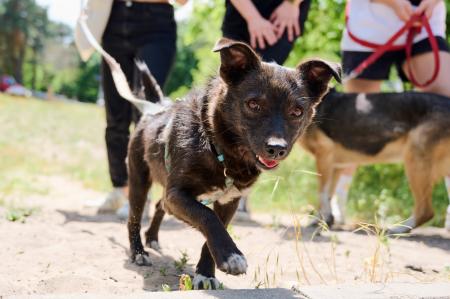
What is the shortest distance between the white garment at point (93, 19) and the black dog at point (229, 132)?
2002mm

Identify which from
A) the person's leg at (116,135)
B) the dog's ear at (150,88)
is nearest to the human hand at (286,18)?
the dog's ear at (150,88)

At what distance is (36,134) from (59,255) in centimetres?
1342

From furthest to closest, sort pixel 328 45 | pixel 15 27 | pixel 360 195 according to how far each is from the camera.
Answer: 1. pixel 15 27
2. pixel 360 195
3. pixel 328 45

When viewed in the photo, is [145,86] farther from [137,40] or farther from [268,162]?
[268,162]

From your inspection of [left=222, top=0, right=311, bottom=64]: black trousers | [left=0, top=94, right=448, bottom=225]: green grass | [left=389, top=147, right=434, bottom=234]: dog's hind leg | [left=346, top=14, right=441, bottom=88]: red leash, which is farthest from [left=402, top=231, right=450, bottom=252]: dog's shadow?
[left=222, top=0, right=311, bottom=64]: black trousers

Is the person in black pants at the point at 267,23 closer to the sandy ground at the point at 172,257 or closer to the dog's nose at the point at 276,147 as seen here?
the sandy ground at the point at 172,257

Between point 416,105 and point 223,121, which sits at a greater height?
point 223,121

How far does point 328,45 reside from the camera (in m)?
9.68

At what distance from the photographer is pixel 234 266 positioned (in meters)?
2.76

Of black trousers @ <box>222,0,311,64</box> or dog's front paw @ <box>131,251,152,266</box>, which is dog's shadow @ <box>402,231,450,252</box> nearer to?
black trousers @ <box>222,0,311,64</box>

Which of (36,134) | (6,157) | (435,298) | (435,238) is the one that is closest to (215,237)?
(435,298)

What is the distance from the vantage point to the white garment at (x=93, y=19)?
5359 millimetres

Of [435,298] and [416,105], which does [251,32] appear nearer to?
[416,105]

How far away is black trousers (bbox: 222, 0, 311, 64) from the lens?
17.1 ft
